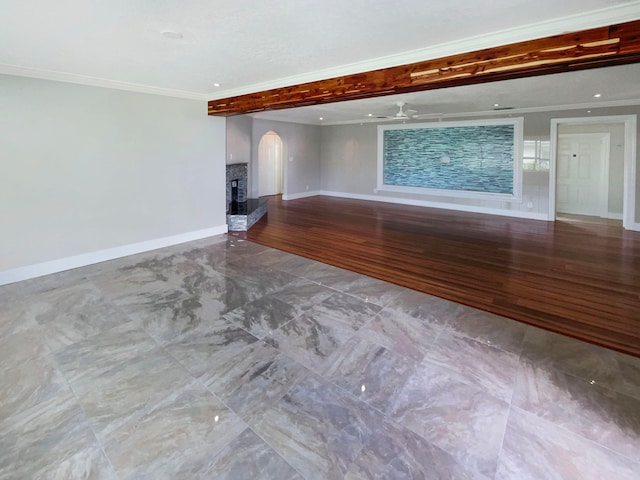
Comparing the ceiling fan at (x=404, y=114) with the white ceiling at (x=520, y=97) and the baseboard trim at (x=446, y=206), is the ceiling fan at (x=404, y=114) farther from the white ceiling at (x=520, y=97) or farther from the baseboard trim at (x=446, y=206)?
the baseboard trim at (x=446, y=206)

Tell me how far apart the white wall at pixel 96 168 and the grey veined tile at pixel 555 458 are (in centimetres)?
514

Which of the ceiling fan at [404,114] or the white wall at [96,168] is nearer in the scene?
the white wall at [96,168]

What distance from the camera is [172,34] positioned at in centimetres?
279

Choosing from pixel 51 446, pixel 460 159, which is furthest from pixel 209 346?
pixel 460 159

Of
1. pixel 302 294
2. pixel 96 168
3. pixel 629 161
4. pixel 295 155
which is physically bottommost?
pixel 302 294

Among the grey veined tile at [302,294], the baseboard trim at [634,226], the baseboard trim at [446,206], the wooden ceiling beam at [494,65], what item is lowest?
the grey veined tile at [302,294]

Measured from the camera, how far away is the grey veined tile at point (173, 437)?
1.66 meters

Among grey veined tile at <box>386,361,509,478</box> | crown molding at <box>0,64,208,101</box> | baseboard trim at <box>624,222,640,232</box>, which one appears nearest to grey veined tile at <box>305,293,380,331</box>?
grey veined tile at <box>386,361,509,478</box>

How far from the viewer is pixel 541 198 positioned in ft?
25.1

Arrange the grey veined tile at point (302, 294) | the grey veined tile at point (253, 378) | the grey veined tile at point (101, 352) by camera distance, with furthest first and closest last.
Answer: the grey veined tile at point (302, 294) < the grey veined tile at point (101, 352) < the grey veined tile at point (253, 378)

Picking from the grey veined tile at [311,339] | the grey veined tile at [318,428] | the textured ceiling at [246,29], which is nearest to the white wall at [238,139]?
the textured ceiling at [246,29]

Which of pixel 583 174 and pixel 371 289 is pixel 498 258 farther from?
pixel 583 174

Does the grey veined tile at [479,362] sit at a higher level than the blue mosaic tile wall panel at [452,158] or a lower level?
lower

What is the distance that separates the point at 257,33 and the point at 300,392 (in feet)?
9.00
